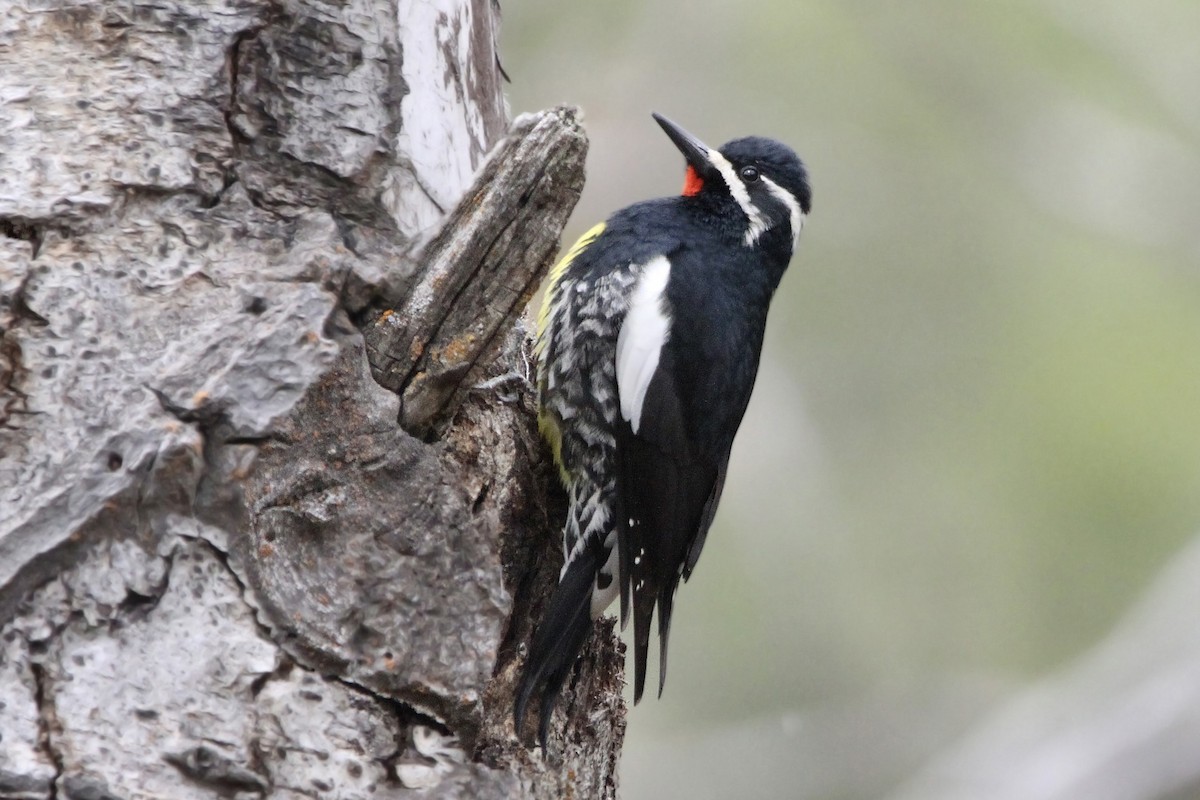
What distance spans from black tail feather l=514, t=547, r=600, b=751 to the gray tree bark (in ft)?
0.13

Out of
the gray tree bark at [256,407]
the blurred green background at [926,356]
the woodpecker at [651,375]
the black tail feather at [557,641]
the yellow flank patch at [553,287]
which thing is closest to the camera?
the gray tree bark at [256,407]

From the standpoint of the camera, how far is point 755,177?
3.32 meters

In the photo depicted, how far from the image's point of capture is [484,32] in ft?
8.62

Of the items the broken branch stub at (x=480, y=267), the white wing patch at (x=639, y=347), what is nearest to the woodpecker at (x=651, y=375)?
the white wing patch at (x=639, y=347)

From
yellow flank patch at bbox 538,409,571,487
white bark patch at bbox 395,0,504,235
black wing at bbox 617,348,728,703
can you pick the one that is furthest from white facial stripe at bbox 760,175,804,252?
white bark patch at bbox 395,0,504,235

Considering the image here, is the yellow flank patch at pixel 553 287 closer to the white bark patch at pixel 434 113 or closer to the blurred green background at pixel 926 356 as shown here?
the white bark patch at pixel 434 113

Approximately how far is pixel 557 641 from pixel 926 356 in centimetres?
447

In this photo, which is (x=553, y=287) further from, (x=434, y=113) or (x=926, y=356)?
(x=926, y=356)

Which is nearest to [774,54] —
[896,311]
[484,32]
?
[896,311]

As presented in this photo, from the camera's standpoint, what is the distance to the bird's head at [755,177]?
3.28 meters

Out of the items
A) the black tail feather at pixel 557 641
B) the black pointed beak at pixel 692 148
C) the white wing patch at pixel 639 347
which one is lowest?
the black tail feather at pixel 557 641

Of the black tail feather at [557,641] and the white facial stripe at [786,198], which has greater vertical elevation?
the white facial stripe at [786,198]

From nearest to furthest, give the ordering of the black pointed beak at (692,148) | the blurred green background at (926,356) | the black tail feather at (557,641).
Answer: the black tail feather at (557,641) → the black pointed beak at (692,148) → the blurred green background at (926,356)

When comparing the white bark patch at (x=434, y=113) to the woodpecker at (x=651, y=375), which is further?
the woodpecker at (x=651, y=375)
